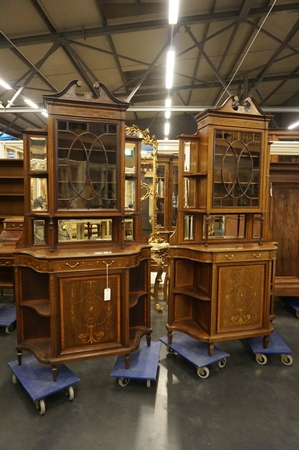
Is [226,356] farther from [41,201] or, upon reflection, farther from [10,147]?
[10,147]

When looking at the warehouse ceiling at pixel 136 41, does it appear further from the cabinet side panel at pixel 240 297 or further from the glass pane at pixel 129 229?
the cabinet side panel at pixel 240 297

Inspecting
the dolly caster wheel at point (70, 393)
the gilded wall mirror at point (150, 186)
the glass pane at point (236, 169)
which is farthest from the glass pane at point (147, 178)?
the dolly caster wheel at point (70, 393)

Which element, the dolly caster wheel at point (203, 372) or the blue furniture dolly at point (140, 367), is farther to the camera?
the dolly caster wheel at point (203, 372)

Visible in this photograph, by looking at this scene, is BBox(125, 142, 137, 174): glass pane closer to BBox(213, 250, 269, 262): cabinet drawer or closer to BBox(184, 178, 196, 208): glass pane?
BBox(184, 178, 196, 208): glass pane

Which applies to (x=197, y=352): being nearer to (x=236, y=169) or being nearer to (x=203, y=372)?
(x=203, y=372)

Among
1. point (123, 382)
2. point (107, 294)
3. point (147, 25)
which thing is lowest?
point (123, 382)

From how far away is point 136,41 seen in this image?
477 centimetres

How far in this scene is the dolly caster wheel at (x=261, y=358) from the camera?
2.75m

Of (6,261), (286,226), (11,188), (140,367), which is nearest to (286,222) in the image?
(286,226)

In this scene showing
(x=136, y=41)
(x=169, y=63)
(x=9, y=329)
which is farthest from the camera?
(x=136, y=41)

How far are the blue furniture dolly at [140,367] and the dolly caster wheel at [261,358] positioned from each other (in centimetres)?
96

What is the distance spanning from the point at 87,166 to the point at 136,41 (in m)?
3.37

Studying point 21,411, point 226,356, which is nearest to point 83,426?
point 21,411

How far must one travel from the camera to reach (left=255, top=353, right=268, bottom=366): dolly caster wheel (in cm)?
275
